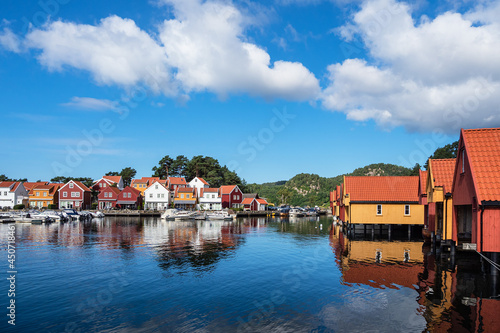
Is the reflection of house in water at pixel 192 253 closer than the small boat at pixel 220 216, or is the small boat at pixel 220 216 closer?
the reflection of house in water at pixel 192 253

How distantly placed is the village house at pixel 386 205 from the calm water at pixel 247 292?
13952 millimetres

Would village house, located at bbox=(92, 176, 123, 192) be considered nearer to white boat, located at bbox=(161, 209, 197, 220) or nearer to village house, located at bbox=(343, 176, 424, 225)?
white boat, located at bbox=(161, 209, 197, 220)

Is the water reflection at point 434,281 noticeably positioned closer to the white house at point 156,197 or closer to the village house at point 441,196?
the village house at point 441,196

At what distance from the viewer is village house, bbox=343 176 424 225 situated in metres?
47.5

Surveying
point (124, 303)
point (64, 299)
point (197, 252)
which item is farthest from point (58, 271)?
point (197, 252)

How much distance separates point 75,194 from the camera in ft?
360

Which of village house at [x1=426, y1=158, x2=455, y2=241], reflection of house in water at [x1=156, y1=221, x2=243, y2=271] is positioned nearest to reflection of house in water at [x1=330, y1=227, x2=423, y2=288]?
village house at [x1=426, y1=158, x2=455, y2=241]

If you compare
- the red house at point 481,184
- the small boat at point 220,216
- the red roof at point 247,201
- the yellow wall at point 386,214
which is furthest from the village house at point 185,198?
the red house at point 481,184

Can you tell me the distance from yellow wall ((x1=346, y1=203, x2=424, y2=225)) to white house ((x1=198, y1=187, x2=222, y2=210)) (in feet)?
238

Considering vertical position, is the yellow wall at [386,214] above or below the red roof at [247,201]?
above

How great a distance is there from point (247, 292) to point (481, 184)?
14.5m

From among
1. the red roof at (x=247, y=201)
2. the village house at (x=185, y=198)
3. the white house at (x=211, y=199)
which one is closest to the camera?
the village house at (x=185, y=198)

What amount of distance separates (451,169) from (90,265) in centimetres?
Result: 3300

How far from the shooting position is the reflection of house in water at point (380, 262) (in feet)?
74.8
